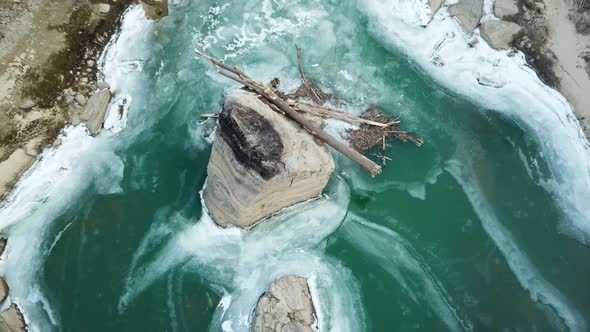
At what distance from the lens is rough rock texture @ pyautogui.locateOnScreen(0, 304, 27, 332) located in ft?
32.7

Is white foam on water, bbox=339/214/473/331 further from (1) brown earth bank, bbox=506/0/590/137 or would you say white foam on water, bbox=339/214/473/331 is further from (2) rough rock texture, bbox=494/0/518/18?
(2) rough rock texture, bbox=494/0/518/18

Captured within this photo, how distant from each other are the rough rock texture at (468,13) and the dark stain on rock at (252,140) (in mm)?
5185

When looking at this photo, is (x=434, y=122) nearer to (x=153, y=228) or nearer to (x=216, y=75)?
(x=216, y=75)

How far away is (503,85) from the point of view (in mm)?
11484

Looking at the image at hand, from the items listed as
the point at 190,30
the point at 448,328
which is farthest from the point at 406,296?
the point at 190,30

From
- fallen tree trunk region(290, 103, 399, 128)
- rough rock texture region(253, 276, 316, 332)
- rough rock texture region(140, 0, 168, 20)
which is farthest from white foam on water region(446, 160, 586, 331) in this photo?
rough rock texture region(140, 0, 168, 20)

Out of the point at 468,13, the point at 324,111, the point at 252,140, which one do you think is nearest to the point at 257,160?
the point at 252,140

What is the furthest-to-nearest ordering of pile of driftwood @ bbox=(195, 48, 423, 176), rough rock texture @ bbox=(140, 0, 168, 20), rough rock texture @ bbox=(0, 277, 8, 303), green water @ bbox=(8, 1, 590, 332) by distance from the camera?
rough rock texture @ bbox=(140, 0, 168, 20)
pile of driftwood @ bbox=(195, 48, 423, 176)
green water @ bbox=(8, 1, 590, 332)
rough rock texture @ bbox=(0, 277, 8, 303)

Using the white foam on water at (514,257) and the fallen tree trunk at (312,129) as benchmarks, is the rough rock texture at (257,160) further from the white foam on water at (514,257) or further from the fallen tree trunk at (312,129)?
the white foam on water at (514,257)

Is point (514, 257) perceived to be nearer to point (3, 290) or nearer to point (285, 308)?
point (285, 308)

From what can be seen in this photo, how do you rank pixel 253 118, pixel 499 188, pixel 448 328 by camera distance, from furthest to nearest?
pixel 499 188 → pixel 448 328 → pixel 253 118

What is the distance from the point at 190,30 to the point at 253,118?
3.76 metres

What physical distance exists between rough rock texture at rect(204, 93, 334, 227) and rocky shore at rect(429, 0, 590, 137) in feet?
14.9

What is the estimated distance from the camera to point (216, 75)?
11.6m
